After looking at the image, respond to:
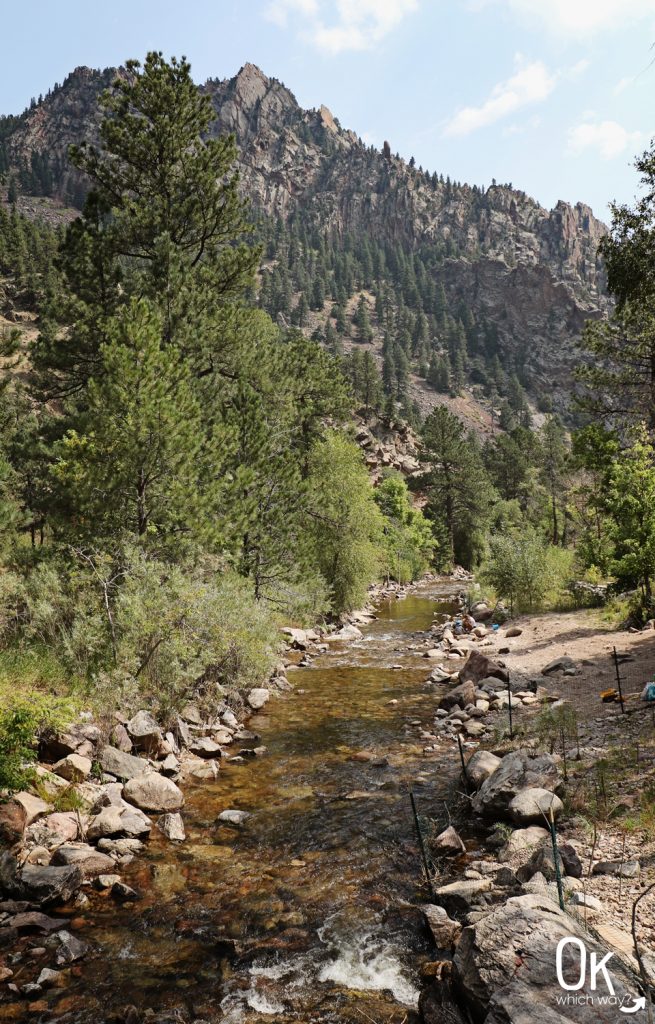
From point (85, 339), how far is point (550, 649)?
19.3 metres

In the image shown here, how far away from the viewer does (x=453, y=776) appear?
10.7 meters

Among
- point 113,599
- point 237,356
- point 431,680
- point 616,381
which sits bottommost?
point 431,680

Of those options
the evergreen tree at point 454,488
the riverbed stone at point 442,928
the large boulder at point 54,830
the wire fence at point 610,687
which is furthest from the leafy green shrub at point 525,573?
the evergreen tree at point 454,488

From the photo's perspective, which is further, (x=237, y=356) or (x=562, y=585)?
(x=562, y=585)

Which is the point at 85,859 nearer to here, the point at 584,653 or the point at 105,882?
the point at 105,882

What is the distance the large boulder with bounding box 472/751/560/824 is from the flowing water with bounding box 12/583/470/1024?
1.09 metres

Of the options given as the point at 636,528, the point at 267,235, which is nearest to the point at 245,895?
the point at 636,528

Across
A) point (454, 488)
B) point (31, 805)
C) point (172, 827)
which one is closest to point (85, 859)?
point (31, 805)

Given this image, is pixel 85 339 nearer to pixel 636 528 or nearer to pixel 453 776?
pixel 453 776

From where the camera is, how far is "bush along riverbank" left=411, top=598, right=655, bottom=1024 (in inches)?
166

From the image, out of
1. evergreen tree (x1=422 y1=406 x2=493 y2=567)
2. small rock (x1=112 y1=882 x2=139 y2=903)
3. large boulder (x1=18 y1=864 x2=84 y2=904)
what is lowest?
small rock (x1=112 y1=882 x2=139 y2=903)

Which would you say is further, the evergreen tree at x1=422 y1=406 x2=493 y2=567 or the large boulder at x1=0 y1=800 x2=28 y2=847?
the evergreen tree at x1=422 y1=406 x2=493 y2=567

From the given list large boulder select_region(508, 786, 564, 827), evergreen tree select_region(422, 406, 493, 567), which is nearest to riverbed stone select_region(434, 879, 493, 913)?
large boulder select_region(508, 786, 564, 827)

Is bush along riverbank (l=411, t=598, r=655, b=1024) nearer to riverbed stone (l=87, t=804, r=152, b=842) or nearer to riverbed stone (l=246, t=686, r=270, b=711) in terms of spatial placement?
riverbed stone (l=87, t=804, r=152, b=842)
